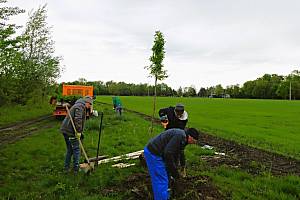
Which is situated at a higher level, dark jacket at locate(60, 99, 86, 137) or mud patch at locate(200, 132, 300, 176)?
dark jacket at locate(60, 99, 86, 137)

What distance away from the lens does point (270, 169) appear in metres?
9.48

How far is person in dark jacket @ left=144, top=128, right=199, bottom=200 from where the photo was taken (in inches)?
221

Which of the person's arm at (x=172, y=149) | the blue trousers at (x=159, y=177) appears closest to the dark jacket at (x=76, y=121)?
the blue trousers at (x=159, y=177)

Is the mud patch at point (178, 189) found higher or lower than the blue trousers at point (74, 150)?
lower

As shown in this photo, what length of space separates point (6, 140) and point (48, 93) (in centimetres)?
2266

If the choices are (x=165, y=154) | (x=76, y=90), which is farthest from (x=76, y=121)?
(x=76, y=90)

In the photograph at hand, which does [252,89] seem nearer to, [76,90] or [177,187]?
[76,90]

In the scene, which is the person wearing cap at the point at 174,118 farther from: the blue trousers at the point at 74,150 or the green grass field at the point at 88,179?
the blue trousers at the point at 74,150

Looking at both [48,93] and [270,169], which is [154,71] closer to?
[270,169]

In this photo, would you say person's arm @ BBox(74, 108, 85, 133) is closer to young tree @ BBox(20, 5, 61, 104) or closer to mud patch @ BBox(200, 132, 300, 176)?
mud patch @ BBox(200, 132, 300, 176)

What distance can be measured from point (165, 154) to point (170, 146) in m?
0.17

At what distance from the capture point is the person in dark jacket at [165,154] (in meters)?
5.62

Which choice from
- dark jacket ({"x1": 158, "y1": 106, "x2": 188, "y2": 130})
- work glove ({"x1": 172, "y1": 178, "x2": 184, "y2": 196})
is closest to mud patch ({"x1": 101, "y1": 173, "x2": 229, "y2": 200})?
work glove ({"x1": 172, "y1": 178, "x2": 184, "y2": 196})

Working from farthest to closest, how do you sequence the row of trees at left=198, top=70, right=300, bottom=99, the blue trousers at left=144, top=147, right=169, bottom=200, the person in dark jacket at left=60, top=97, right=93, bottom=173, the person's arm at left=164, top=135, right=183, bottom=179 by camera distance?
the row of trees at left=198, top=70, right=300, bottom=99
the person in dark jacket at left=60, top=97, right=93, bottom=173
the blue trousers at left=144, top=147, right=169, bottom=200
the person's arm at left=164, top=135, right=183, bottom=179
